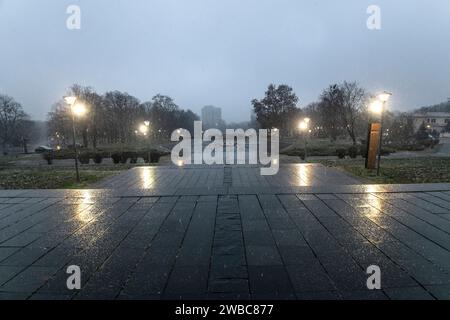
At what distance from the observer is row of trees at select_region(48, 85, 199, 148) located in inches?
1857

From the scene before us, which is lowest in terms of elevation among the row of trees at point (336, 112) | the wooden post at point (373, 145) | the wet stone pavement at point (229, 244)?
the wet stone pavement at point (229, 244)

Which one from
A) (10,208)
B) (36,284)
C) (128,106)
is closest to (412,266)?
(36,284)

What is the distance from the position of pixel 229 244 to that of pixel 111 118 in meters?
56.4

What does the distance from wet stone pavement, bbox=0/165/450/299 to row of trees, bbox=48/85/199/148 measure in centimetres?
4036

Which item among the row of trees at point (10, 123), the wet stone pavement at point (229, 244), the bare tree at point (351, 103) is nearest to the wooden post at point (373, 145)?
the wet stone pavement at point (229, 244)

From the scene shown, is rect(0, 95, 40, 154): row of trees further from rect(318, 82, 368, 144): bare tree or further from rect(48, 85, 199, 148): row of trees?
rect(318, 82, 368, 144): bare tree

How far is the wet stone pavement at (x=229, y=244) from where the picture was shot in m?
3.47

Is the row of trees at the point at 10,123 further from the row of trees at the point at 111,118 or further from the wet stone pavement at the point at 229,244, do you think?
the wet stone pavement at the point at 229,244

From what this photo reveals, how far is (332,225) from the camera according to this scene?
563 centimetres

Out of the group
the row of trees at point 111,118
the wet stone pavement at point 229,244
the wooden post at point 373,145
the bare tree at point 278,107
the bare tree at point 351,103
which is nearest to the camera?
the wet stone pavement at point 229,244

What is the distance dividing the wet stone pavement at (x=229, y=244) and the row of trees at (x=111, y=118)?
4036 cm

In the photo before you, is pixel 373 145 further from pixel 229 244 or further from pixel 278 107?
pixel 278 107

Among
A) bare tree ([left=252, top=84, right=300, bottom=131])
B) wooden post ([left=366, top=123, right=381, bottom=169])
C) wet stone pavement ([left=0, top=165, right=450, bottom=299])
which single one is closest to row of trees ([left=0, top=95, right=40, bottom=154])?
bare tree ([left=252, top=84, right=300, bottom=131])

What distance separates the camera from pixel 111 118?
5581 cm
